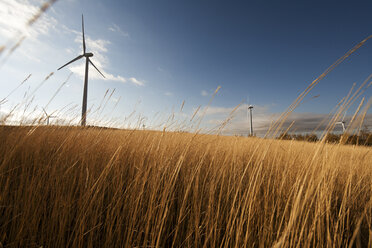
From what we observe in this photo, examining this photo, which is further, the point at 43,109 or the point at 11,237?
the point at 43,109

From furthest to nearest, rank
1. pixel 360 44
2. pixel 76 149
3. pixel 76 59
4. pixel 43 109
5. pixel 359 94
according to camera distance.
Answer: pixel 76 59 → pixel 43 109 → pixel 76 149 → pixel 359 94 → pixel 360 44

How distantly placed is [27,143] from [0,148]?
329 mm

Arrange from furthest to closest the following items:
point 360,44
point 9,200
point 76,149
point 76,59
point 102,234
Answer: point 76,59
point 76,149
point 9,200
point 102,234
point 360,44

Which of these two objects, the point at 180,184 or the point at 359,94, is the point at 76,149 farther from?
the point at 359,94

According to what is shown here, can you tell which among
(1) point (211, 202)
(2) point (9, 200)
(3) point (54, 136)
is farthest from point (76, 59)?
(1) point (211, 202)

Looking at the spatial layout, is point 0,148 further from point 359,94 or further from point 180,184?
point 359,94

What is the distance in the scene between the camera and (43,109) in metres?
2.71

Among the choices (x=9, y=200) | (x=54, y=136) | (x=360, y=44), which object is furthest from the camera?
(x=54, y=136)

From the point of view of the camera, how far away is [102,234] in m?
1.46

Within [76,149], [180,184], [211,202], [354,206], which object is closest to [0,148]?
[76,149]

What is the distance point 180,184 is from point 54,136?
8.17 feet

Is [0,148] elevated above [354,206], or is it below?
above

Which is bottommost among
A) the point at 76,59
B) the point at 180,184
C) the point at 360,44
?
the point at 180,184

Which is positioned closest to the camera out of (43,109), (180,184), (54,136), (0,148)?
(180,184)
